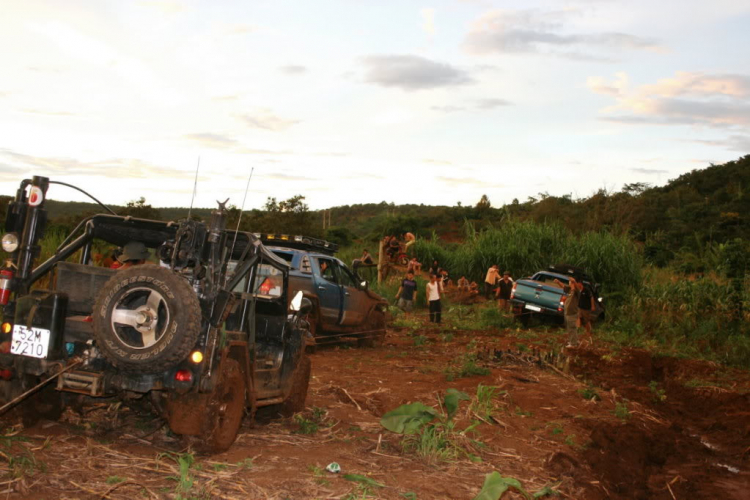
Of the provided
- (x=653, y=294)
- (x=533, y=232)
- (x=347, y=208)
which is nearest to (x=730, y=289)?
(x=653, y=294)

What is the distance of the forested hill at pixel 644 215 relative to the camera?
36.4 m

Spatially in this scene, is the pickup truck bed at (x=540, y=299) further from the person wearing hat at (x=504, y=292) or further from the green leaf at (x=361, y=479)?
the green leaf at (x=361, y=479)

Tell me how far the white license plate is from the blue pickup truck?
7.31 m

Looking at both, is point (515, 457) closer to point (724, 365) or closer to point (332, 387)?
point (332, 387)

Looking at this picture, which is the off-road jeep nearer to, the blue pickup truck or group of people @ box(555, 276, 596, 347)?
the blue pickup truck

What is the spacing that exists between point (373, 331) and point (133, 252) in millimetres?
8697

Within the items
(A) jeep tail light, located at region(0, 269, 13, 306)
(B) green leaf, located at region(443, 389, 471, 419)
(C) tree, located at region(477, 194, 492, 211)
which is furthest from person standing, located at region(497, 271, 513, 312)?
(C) tree, located at region(477, 194, 492, 211)

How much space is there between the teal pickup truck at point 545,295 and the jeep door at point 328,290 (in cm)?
868

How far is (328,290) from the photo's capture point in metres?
13.7

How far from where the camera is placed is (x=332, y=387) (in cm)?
1005

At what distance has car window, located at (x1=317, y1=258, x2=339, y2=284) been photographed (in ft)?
45.6

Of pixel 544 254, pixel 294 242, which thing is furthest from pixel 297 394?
pixel 544 254

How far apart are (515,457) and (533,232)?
23.1m

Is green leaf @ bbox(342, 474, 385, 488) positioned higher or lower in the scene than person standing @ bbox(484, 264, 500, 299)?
lower
